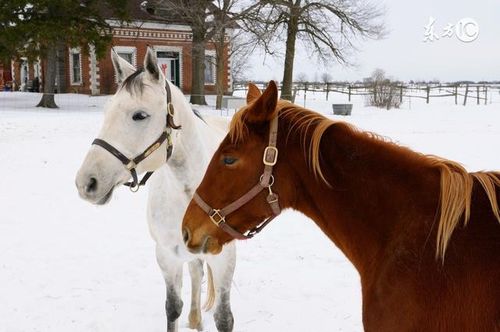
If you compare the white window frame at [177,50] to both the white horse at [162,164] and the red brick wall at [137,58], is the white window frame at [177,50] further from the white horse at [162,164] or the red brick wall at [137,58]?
the white horse at [162,164]

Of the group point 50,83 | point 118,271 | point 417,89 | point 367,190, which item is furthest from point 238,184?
point 417,89

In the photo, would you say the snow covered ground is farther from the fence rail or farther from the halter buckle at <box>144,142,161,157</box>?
the fence rail

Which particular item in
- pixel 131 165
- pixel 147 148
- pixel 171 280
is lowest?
pixel 171 280

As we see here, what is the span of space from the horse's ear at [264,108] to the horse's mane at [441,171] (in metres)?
0.04

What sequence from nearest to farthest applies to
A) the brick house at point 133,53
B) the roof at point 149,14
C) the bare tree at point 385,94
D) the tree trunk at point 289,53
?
the tree trunk at point 289,53 → the bare tree at point 385,94 → the roof at point 149,14 → the brick house at point 133,53

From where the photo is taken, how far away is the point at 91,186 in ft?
9.45

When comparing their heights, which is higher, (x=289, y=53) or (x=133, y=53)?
(x=133, y=53)

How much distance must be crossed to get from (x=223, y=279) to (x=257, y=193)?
5.84 ft

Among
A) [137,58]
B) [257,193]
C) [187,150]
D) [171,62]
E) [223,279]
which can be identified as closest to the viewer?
[257,193]

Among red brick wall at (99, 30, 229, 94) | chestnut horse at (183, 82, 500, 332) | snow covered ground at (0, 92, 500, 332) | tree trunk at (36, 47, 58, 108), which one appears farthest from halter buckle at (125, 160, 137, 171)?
red brick wall at (99, 30, 229, 94)

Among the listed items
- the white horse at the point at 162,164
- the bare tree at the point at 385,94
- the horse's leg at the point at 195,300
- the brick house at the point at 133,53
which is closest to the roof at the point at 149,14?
the brick house at the point at 133,53

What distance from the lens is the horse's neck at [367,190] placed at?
73.8 inches

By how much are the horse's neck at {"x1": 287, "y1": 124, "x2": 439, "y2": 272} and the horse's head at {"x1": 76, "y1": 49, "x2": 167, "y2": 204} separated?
4.48ft

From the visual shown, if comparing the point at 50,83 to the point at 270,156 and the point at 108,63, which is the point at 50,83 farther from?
the point at 270,156
